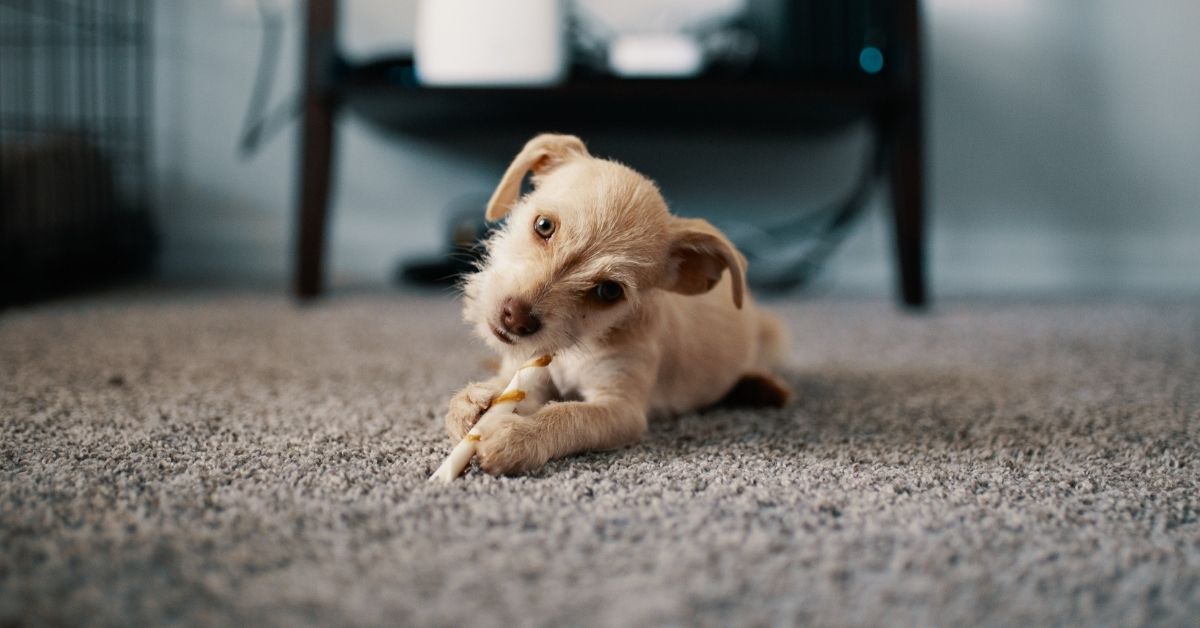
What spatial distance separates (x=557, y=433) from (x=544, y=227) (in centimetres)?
20

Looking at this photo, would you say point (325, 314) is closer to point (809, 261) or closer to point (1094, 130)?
point (809, 261)

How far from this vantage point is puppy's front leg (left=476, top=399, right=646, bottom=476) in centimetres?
67

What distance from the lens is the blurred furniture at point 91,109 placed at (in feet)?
6.38

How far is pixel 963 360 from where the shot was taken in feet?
4.30

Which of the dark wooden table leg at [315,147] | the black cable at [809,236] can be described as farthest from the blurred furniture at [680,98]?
the black cable at [809,236]

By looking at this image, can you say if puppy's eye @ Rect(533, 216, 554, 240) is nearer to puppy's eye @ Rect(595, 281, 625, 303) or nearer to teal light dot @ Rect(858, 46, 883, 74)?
puppy's eye @ Rect(595, 281, 625, 303)

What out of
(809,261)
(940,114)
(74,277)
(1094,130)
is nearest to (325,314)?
(74,277)

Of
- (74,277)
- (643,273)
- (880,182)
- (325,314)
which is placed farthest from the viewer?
(880,182)

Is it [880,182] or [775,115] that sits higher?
[775,115]

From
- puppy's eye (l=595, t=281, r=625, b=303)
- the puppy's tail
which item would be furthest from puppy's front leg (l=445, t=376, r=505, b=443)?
the puppy's tail

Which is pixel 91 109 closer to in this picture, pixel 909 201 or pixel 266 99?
pixel 266 99

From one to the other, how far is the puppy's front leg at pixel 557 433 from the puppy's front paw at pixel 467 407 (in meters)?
0.06

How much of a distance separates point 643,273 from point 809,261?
65.5 inches

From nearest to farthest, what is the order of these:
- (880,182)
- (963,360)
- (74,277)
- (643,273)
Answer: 1. (643,273)
2. (963,360)
3. (74,277)
4. (880,182)
